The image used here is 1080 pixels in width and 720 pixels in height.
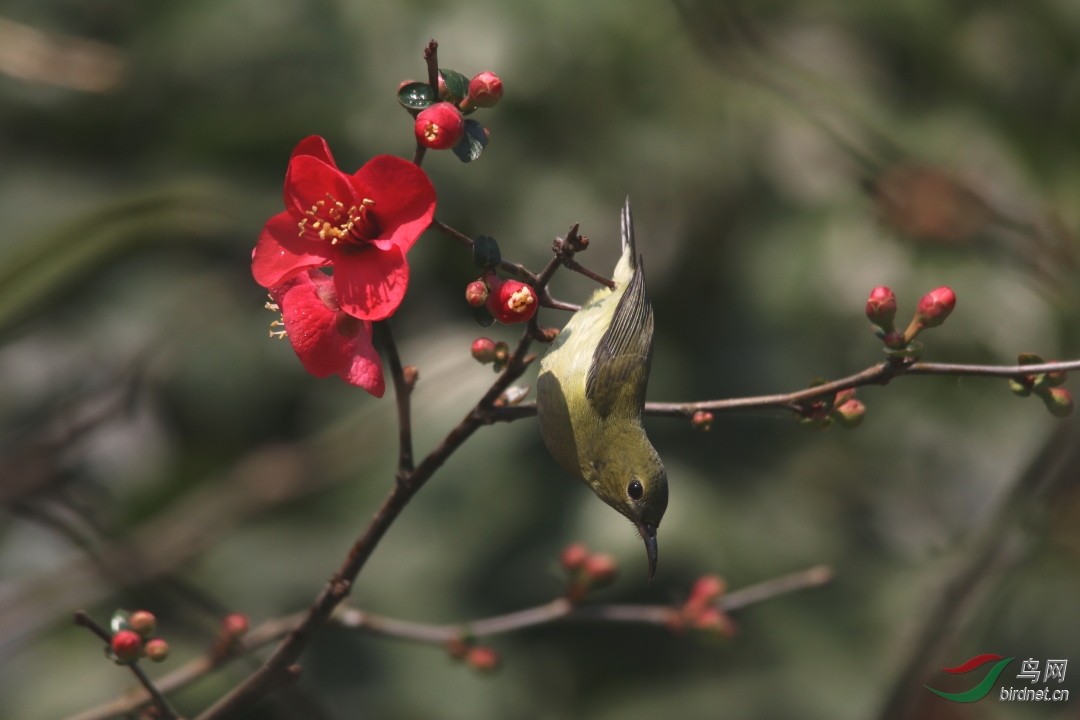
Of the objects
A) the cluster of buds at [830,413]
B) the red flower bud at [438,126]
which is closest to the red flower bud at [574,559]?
the cluster of buds at [830,413]

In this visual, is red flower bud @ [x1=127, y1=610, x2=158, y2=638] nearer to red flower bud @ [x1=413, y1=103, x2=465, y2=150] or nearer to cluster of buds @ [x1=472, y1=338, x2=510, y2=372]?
cluster of buds @ [x1=472, y1=338, x2=510, y2=372]

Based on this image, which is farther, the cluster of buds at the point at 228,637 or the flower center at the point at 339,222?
the cluster of buds at the point at 228,637

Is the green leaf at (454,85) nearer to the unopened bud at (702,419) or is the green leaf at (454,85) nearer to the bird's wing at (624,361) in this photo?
the unopened bud at (702,419)

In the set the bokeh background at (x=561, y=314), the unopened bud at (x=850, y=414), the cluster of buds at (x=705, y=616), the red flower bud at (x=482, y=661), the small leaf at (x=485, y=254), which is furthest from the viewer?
the bokeh background at (x=561, y=314)

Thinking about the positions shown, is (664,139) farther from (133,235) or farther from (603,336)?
(603,336)

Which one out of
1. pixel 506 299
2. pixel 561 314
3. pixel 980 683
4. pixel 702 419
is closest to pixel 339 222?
pixel 506 299

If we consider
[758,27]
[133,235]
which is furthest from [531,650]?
[758,27]
